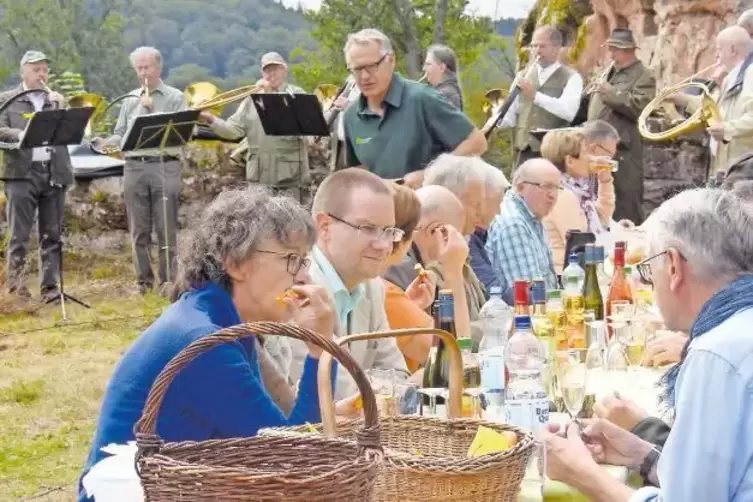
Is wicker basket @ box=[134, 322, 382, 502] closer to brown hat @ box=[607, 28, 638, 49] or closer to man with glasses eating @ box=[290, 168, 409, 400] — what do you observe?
man with glasses eating @ box=[290, 168, 409, 400]

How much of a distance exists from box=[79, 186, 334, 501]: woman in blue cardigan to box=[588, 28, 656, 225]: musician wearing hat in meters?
6.99

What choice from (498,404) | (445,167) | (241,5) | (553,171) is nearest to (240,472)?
(498,404)

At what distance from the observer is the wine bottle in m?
4.45

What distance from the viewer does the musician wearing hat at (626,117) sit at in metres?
9.65

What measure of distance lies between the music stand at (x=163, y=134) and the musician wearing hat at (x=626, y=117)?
3.16 m

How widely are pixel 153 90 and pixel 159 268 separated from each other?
144 centimetres

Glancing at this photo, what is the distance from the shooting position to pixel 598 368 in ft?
12.2

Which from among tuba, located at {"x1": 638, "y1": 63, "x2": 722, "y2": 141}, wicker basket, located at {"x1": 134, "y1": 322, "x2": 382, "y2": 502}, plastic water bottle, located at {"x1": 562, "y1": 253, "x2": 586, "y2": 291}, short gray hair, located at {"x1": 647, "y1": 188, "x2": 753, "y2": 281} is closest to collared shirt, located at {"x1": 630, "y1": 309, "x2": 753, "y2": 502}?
short gray hair, located at {"x1": 647, "y1": 188, "x2": 753, "y2": 281}

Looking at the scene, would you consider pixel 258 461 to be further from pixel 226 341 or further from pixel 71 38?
pixel 71 38

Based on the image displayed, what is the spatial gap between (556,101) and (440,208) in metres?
5.18

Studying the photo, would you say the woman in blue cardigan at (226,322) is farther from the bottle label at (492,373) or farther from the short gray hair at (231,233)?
the bottle label at (492,373)

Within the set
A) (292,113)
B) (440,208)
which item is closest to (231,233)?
(440,208)

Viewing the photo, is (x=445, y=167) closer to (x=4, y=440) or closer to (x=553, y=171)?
(x=553, y=171)

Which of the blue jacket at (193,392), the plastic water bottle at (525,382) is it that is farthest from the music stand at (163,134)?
the blue jacket at (193,392)
